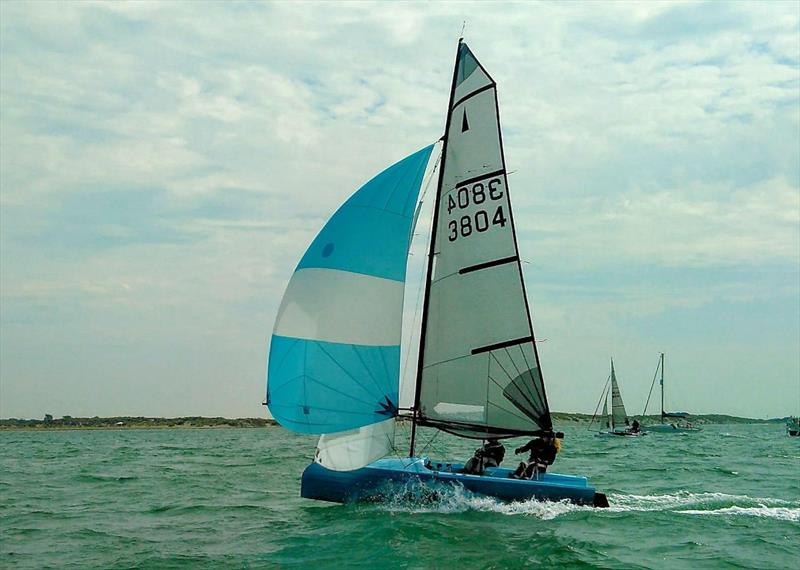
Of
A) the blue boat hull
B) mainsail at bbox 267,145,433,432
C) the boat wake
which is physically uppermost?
mainsail at bbox 267,145,433,432

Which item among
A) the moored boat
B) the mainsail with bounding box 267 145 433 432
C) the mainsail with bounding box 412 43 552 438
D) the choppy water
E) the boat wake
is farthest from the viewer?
the moored boat

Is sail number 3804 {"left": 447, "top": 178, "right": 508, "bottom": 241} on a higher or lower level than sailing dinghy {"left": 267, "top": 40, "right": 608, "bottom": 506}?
higher

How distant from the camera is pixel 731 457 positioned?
35.6m

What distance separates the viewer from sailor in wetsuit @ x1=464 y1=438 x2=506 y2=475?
15328mm

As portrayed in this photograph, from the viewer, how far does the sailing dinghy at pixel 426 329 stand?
1458 cm

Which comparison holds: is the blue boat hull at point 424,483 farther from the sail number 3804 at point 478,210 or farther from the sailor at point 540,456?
the sail number 3804 at point 478,210

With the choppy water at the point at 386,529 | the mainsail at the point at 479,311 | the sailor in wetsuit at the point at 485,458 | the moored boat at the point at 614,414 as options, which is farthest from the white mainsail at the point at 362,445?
the moored boat at the point at 614,414

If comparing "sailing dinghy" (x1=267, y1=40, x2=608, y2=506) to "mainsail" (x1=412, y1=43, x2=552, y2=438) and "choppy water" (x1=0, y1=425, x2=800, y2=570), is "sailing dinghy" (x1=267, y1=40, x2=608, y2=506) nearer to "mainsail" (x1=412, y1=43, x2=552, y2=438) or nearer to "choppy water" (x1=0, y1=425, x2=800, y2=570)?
"mainsail" (x1=412, y1=43, x2=552, y2=438)

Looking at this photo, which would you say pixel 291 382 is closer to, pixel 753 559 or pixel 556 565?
pixel 556 565

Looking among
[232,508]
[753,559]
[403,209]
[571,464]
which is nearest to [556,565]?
[753,559]

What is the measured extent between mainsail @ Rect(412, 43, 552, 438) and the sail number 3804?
0.06 feet

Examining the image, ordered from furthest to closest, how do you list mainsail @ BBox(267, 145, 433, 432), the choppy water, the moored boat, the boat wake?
the moored boat → the boat wake → mainsail @ BBox(267, 145, 433, 432) → the choppy water

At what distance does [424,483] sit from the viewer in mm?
15008

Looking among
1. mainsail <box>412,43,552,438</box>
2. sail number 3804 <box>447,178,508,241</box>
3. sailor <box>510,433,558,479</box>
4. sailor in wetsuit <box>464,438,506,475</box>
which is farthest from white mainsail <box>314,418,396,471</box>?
sail number 3804 <box>447,178,508,241</box>
